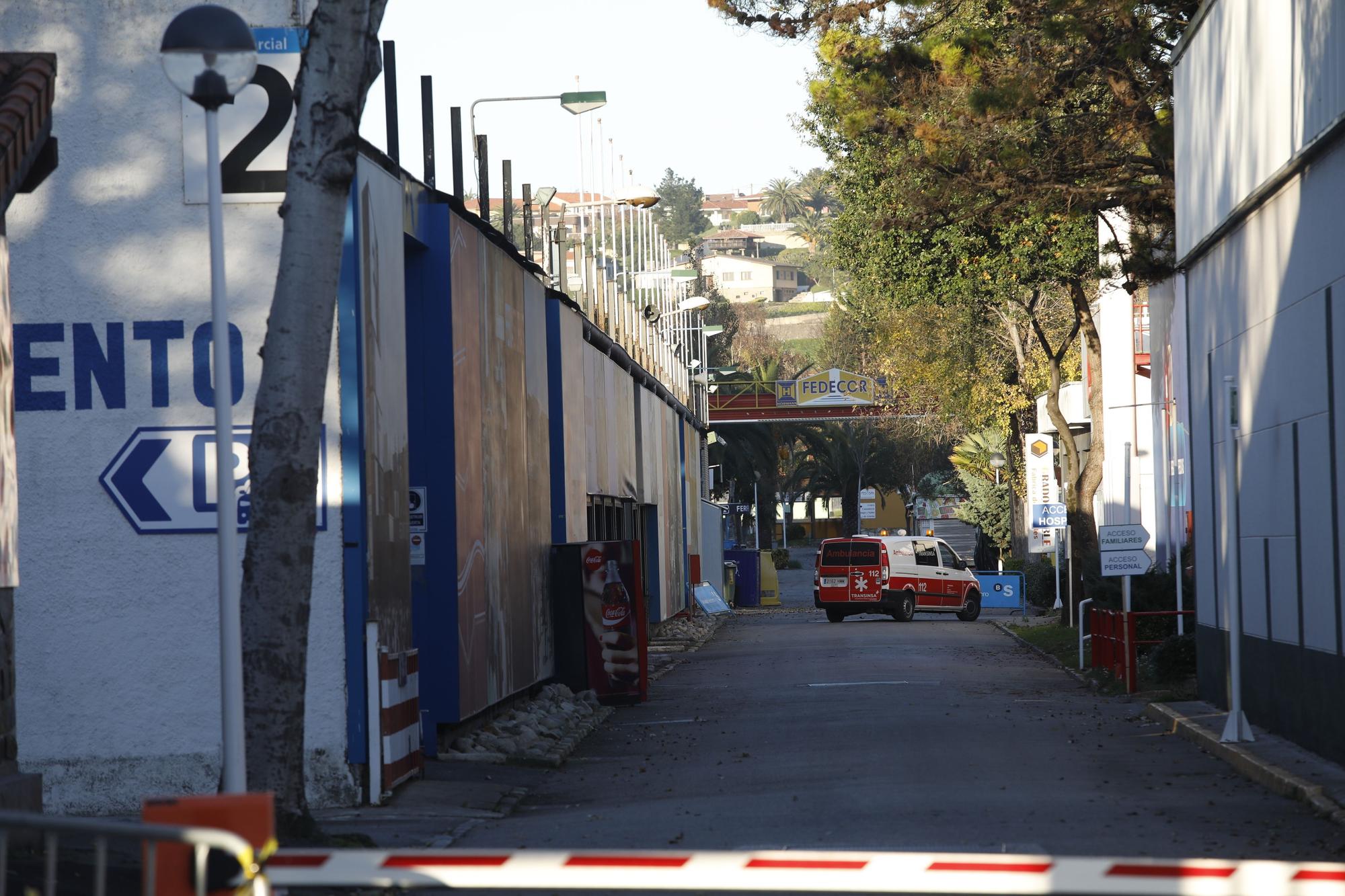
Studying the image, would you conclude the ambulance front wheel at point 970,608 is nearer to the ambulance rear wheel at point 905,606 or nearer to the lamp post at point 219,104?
the ambulance rear wheel at point 905,606

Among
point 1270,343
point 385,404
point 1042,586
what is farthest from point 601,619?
point 1042,586

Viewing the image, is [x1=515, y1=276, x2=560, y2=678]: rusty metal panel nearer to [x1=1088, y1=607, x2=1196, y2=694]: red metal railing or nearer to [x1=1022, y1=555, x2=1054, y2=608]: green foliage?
[x1=1088, y1=607, x2=1196, y2=694]: red metal railing

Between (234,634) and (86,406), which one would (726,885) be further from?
(86,406)

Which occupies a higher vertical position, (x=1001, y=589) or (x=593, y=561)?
(x=593, y=561)

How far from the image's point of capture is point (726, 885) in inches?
196

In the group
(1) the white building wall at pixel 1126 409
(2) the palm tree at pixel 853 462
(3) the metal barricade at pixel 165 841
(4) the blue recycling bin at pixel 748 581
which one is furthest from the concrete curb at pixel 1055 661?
(2) the palm tree at pixel 853 462

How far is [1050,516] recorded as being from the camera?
3956 centimetres

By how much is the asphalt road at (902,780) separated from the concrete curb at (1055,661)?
1.04 feet

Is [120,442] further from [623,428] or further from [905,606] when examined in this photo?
[905,606]

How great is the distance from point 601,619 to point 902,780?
332 inches

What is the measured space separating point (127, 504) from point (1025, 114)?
43.3ft

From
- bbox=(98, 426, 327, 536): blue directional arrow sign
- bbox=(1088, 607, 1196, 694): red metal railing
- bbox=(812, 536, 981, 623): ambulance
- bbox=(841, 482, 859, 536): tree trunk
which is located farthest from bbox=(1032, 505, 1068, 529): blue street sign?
bbox=(841, 482, 859, 536): tree trunk

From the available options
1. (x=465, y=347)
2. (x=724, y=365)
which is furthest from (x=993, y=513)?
(x=465, y=347)

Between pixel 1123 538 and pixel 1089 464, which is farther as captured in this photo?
pixel 1089 464
